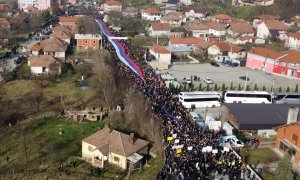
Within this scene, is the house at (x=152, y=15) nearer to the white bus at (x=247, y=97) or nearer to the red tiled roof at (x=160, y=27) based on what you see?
the red tiled roof at (x=160, y=27)

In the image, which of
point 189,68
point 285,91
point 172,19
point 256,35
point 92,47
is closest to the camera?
point 285,91

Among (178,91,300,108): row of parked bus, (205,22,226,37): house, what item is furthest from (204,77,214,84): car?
(205,22,226,37): house

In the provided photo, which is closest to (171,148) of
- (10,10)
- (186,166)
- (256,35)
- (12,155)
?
(186,166)

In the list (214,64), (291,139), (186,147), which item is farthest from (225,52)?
(186,147)

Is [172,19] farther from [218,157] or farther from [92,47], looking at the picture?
[218,157]

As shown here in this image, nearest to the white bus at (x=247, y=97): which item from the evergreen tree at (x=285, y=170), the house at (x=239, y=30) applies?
the evergreen tree at (x=285, y=170)

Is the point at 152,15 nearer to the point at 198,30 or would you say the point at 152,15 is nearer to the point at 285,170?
the point at 198,30
